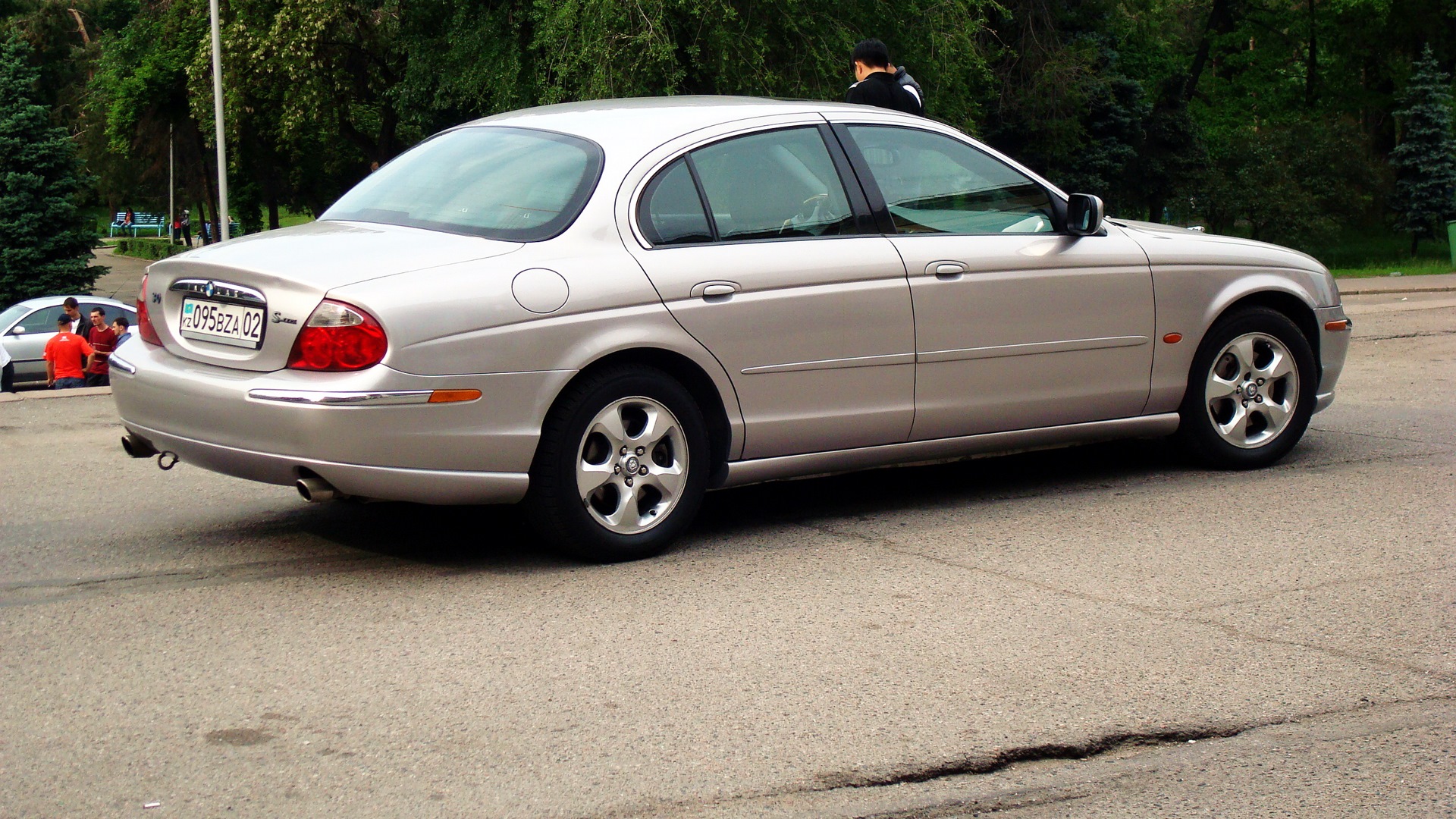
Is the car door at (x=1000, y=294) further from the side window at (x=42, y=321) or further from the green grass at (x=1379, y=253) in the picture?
the green grass at (x=1379, y=253)

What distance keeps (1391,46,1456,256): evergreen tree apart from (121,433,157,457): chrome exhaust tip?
3455 centimetres

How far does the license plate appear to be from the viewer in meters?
5.30

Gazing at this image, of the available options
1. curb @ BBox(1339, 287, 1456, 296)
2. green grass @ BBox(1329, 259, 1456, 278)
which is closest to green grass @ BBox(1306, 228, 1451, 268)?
green grass @ BBox(1329, 259, 1456, 278)

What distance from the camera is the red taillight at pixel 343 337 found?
16.7 feet

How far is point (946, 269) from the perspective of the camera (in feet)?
20.6

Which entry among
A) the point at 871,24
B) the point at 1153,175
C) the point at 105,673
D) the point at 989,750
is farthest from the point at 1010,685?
the point at 1153,175

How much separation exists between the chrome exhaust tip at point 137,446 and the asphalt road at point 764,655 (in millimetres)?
387

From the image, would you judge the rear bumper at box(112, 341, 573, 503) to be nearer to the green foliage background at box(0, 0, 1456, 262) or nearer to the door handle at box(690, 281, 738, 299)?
the door handle at box(690, 281, 738, 299)

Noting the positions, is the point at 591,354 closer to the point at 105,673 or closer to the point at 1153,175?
the point at 105,673

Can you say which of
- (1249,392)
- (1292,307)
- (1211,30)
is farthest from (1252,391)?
(1211,30)

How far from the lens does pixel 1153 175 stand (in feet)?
129

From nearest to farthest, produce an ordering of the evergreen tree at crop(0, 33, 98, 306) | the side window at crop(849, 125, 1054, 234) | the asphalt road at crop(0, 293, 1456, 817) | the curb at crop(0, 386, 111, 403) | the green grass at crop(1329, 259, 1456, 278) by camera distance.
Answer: the asphalt road at crop(0, 293, 1456, 817) < the side window at crop(849, 125, 1054, 234) < the curb at crop(0, 386, 111, 403) < the green grass at crop(1329, 259, 1456, 278) < the evergreen tree at crop(0, 33, 98, 306)

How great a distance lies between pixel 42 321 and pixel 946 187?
20.2 m

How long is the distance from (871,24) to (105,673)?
19866 mm
